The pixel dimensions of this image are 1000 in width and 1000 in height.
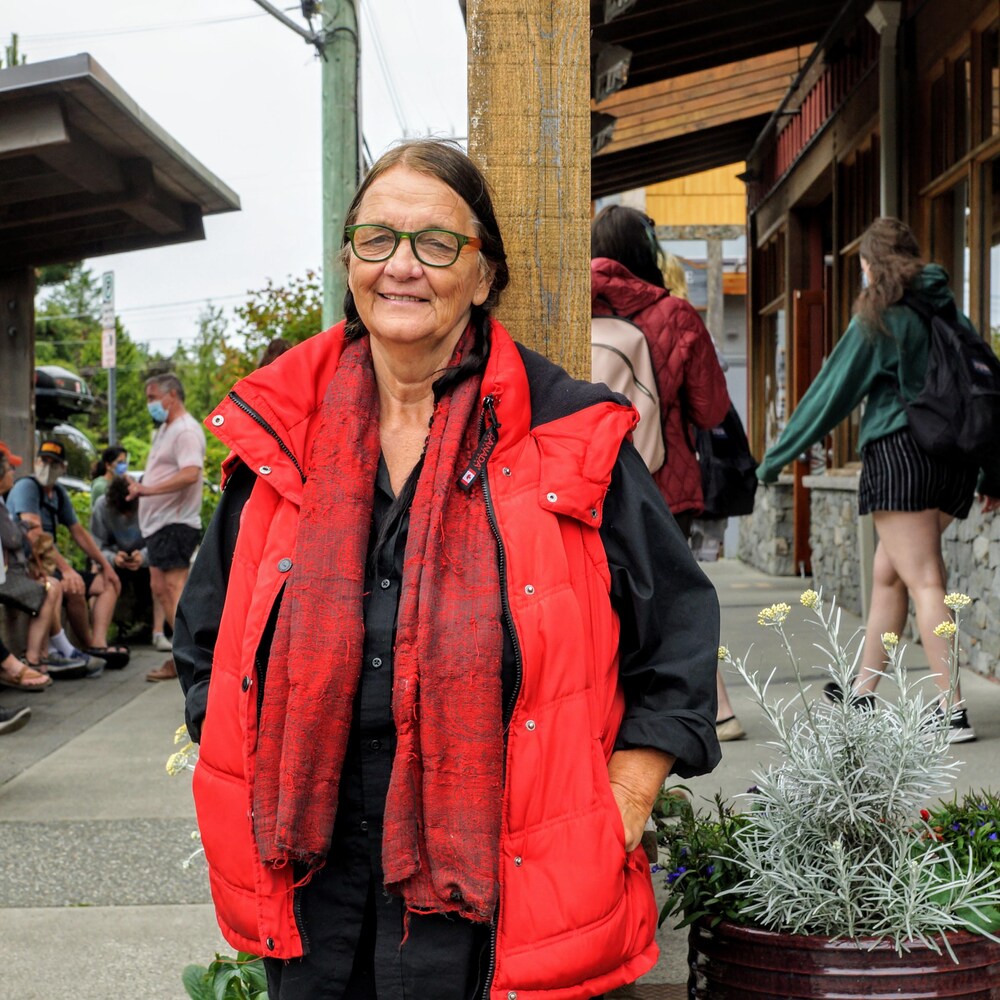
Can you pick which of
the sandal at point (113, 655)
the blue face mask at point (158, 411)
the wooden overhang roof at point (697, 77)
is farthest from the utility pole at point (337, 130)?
the sandal at point (113, 655)

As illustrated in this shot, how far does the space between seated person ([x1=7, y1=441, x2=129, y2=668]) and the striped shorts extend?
557cm

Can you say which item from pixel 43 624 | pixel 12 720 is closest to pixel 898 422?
pixel 12 720

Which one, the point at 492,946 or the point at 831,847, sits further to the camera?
the point at 831,847

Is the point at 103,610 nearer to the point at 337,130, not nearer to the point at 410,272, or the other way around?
the point at 337,130

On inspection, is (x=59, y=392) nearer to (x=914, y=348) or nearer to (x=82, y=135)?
(x=82, y=135)

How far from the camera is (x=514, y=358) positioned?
2260 millimetres

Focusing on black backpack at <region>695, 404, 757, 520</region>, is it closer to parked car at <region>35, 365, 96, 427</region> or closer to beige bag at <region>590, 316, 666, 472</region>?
beige bag at <region>590, 316, 666, 472</region>

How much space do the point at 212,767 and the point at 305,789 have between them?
9.4 inches

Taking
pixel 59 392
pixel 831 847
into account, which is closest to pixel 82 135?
pixel 831 847

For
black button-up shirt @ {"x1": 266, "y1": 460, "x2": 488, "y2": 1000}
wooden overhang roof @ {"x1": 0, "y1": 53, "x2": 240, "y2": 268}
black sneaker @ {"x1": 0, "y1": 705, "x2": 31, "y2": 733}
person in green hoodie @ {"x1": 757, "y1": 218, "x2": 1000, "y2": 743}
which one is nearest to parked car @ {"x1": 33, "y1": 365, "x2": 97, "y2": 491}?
wooden overhang roof @ {"x1": 0, "y1": 53, "x2": 240, "y2": 268}

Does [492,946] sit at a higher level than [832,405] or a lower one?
lower

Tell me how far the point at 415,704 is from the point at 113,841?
342 cm

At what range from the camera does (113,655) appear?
30.9 feet

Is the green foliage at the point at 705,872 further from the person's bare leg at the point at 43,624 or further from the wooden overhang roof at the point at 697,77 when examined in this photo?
the person's bare leg at the point at 43,624
